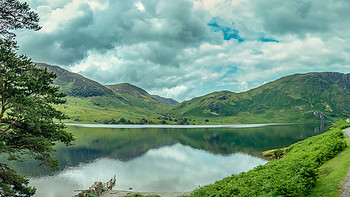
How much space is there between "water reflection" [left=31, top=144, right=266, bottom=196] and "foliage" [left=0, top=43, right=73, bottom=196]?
32.5 metres

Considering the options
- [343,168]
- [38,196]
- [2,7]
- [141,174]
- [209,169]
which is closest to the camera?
[343,168]

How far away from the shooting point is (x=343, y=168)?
21656 millimetres

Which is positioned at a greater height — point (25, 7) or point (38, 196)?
point (25, 7)

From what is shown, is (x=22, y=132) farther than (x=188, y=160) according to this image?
No

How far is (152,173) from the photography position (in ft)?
251

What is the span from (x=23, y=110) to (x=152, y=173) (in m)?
58.8

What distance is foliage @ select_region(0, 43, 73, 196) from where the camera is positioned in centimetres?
2545

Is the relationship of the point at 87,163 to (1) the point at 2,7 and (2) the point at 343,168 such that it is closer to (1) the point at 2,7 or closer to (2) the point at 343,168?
(1) the point at 2,7

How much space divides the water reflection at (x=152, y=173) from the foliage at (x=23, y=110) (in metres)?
32.5

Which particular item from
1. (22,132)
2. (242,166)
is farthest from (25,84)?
(242,166)

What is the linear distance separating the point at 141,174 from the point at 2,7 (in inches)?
2581

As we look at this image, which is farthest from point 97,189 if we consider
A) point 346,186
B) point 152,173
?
point 346,186

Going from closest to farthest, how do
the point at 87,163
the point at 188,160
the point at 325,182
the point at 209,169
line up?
the point at 325,182 → the point at 209,169 → the point at 87,163 → the point at 188,160

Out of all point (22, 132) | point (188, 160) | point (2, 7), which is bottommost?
point (188, 160)
